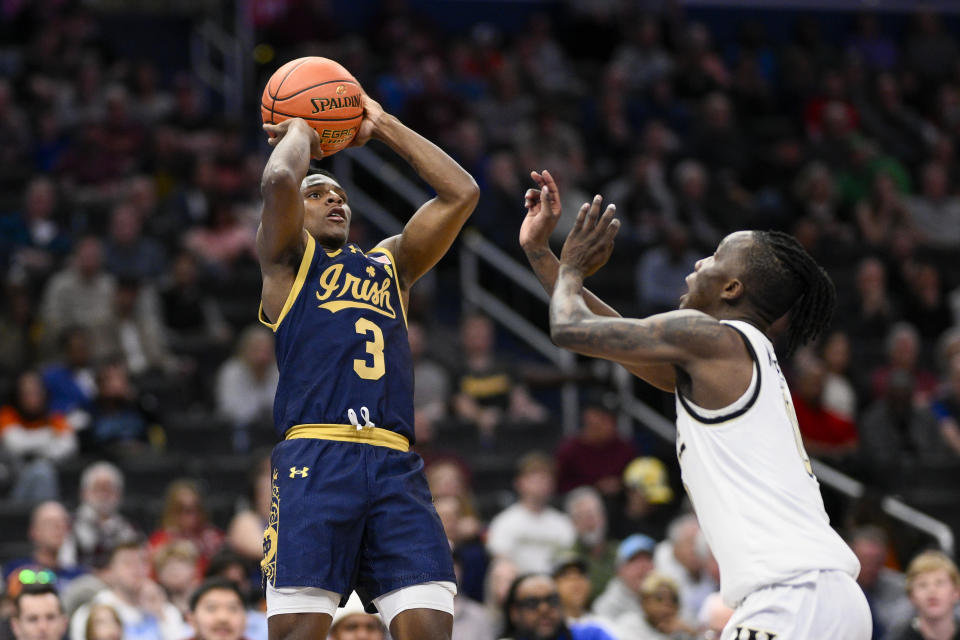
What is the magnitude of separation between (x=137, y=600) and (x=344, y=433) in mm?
4011

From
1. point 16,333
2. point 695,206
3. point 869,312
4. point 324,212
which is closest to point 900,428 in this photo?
point 869,312

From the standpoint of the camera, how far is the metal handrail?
41.0 feet

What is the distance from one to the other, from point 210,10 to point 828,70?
306 inches

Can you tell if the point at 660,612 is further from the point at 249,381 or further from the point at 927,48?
the point at 927,48

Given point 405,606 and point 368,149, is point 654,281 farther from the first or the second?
point 405,606

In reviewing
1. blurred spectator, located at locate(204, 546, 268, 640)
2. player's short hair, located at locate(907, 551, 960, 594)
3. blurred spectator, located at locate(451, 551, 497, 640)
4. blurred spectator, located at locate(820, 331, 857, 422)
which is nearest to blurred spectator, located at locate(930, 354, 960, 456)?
blurred spectator, located at locate(820, 331, 857, 422)

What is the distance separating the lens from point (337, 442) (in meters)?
5.00

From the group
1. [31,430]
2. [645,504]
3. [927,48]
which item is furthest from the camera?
[927,48]

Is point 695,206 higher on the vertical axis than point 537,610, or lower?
higher

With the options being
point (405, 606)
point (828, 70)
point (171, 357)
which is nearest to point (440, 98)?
point (171, 357)

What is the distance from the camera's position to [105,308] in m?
12.0

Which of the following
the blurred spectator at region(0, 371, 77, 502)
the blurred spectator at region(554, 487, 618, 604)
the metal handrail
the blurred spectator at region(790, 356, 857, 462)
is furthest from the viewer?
the metal handrail

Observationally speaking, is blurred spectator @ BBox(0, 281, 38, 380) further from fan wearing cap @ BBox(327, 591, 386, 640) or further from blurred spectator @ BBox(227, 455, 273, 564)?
fan wearing cap @ BBox(327, 591, 386, 640)

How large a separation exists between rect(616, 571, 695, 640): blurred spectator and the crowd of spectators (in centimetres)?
2
